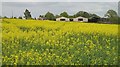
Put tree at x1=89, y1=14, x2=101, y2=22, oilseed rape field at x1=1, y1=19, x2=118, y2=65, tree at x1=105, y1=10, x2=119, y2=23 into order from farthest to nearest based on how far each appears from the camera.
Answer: tree at x1=89, y1=14, x2=101, y2=22 → tree at x1=105, y1=10, x2=119, y2=23 → oilseed rape field at x1=1, y1=19, x2=118, y2=65

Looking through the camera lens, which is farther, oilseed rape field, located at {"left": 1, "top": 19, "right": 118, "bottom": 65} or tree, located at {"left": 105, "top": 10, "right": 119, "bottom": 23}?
tree, located at {"left": 105, "top": 10, "right": 119, "bottom": 23}

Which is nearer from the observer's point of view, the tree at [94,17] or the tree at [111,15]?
the tree at [111,15]

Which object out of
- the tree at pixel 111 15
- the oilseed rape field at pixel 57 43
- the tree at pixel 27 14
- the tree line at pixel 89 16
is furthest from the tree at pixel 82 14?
the tree at pixel 27 14

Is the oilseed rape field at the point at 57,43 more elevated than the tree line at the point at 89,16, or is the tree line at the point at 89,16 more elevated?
→ the tree line at the point at 89,16

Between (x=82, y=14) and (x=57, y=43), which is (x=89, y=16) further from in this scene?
(x=57, y=43)

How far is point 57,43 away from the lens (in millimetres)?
5504

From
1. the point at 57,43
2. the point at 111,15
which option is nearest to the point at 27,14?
the point at 57,43

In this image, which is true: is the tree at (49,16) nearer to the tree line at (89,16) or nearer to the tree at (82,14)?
the tree line at (89,16)

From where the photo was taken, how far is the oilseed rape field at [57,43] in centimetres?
527

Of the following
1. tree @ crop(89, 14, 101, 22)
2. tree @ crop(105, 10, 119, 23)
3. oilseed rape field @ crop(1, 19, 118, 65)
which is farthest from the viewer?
tree @ crop(89, 14, 101, 22)

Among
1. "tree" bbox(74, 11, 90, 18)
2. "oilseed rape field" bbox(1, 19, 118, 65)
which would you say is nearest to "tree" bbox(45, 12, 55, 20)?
"oilseed rape field" bbox(1, 19, 118, 65)

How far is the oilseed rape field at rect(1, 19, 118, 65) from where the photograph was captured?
527 centimetres

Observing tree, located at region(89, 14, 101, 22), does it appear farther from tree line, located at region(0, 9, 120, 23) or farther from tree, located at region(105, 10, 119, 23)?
tree, located at region(105, 10, 119, 23)

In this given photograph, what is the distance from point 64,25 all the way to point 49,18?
300 millimetres
